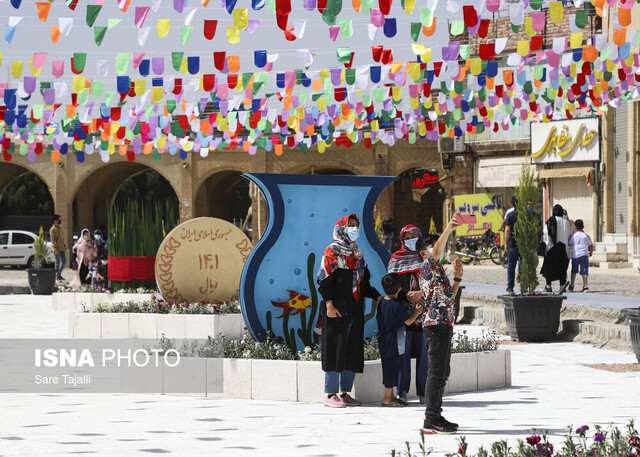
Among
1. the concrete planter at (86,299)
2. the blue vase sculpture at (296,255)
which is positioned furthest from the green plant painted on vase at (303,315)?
the concrete planter at (86,299)

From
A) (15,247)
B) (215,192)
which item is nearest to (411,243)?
(15,247)

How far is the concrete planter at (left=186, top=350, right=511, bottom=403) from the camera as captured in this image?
880 cm

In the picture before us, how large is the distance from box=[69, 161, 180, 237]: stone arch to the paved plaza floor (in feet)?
115

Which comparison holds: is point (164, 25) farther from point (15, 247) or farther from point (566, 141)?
point (15, 247)

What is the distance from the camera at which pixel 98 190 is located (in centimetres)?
4550

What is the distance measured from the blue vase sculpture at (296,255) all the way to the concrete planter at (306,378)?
0.73 m

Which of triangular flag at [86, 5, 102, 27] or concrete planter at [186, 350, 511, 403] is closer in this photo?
concrete planter at [186, 350, 511, 403]

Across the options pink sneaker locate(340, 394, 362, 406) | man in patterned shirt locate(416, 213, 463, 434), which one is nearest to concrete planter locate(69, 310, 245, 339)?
pink sneaker locate(340, 394, 362, 406)

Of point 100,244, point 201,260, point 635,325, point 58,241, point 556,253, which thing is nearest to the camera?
point 635,325

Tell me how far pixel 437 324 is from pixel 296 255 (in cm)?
281

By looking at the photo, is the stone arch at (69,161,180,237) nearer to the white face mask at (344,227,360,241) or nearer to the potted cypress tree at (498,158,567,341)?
the potted cypress tree at (498,158,567,341)

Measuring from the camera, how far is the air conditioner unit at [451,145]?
1454 inches

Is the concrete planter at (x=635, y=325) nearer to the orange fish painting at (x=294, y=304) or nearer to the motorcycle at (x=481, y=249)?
the orange fish painting at (x=294, y=304)

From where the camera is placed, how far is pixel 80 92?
16.0 metres
